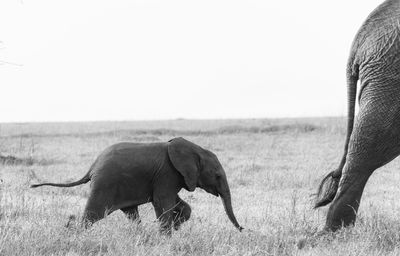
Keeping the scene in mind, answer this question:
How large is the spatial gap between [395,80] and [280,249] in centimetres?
199

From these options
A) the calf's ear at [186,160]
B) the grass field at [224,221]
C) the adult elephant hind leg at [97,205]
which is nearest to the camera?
the grass field at [224,221]

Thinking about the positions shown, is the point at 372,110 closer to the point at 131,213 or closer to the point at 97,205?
the point at 131,213

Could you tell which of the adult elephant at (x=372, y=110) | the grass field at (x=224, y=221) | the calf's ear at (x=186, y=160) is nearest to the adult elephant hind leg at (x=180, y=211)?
the grass field at (x=224, y=221)

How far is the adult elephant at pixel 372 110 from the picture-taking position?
6.56m

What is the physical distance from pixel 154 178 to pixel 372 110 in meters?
2.28

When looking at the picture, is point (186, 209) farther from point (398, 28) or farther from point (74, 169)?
point (74, 169)

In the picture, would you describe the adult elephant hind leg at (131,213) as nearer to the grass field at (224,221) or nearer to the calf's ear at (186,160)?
the grass field at (224,221)

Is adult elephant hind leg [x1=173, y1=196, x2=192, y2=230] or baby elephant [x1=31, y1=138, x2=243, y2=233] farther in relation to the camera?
adult elephant hind leg [x1=173, y1=196, x2=192, y2=230]

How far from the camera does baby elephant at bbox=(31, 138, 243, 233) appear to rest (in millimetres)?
6766

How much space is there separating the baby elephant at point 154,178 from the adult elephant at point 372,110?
1.15 m

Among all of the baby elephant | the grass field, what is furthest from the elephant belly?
the grass field

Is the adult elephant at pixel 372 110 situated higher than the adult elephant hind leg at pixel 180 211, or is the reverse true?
the adult elephant at pixel 372 110

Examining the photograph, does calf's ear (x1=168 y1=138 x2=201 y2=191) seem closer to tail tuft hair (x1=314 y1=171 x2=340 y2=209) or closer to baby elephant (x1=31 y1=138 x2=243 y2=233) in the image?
baby elephant (x1=31 y1=138 x2=243 y2=233)

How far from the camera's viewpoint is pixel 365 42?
269 inches
